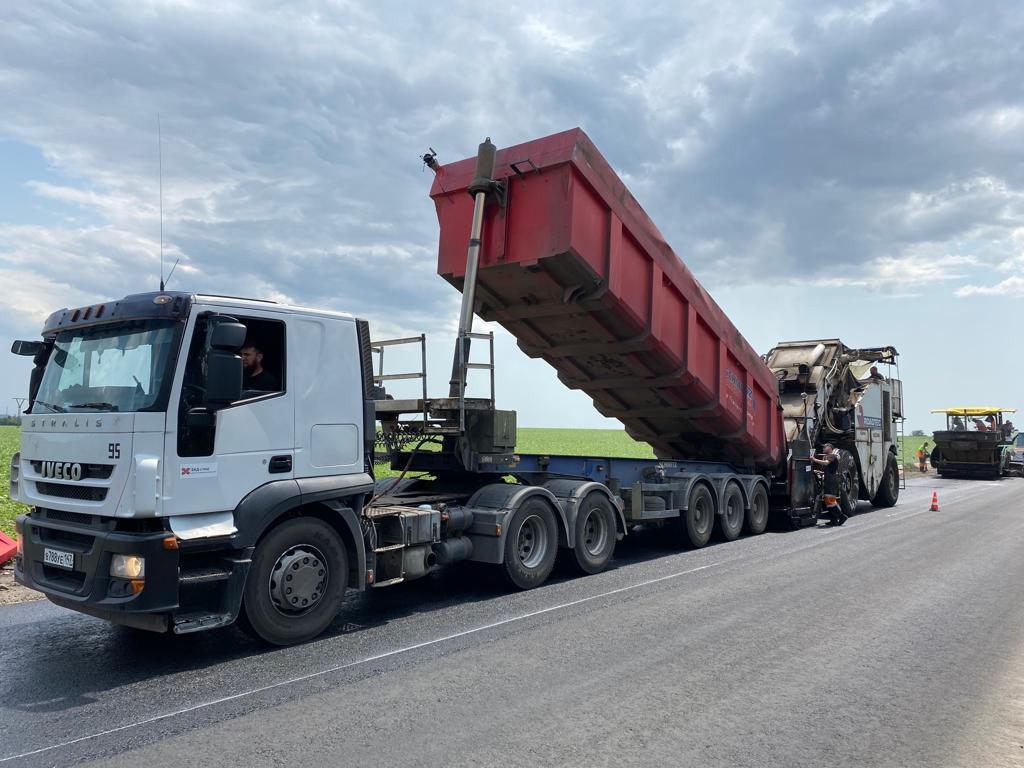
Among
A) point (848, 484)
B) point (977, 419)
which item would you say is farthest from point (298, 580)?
point (977, 419)

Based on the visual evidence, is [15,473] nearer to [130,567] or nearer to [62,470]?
[62,470]

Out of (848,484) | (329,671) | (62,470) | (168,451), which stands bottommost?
(329,671)

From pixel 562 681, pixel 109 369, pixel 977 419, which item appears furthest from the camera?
pixel 977 419

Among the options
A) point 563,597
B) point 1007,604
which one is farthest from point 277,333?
point 1007,604

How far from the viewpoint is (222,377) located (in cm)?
529

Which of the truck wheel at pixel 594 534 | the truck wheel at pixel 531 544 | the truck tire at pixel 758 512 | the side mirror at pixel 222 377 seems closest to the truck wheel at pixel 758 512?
the truck tire at pixel 758 512

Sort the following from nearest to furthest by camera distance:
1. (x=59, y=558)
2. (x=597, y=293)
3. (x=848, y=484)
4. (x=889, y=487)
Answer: (x=59, y=558), (x=597, y=293), (x=848, y=484), (x=889, y=487)

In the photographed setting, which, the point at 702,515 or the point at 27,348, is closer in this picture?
the point at 27,348

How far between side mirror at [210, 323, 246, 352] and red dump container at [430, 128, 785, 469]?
3651 mm

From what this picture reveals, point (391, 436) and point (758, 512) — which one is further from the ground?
point (391, 436)

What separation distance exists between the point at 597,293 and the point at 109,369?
493cm

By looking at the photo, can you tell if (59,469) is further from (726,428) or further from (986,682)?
(726,428)

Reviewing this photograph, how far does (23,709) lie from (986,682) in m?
6.08

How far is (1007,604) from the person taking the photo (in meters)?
7.27
